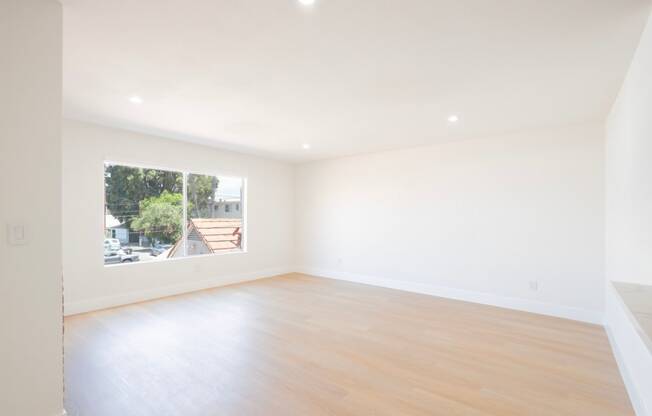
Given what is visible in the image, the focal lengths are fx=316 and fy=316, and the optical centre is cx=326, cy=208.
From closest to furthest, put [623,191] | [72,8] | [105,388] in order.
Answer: [72,8] < [105,388] < [623,191]

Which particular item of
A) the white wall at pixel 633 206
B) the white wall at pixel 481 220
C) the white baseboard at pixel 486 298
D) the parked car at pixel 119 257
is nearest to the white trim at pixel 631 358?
the white wall at pixel 633 206

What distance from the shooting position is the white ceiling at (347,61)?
1831mm

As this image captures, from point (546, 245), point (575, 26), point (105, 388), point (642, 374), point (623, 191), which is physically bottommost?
point (105, 388)

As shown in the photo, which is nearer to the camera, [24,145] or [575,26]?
[24,145]

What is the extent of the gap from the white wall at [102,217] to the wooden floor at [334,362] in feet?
1.43

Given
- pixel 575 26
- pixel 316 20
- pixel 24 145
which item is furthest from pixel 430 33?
pixel 24 145

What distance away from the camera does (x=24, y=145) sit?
1.63 m

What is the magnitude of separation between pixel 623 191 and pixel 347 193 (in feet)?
13.6

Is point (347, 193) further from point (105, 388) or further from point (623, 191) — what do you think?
point (105, 388)

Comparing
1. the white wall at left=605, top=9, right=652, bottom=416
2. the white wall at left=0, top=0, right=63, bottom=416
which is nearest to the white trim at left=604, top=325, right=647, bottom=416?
the white wall at left=605, top=9, right=652, bottom=416

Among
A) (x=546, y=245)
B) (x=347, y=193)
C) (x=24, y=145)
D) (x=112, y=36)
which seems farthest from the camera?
(x=347, y=193)

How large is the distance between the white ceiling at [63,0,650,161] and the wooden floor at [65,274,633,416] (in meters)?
2.44

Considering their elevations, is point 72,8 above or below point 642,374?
above

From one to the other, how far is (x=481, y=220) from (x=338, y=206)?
2.68 meters
